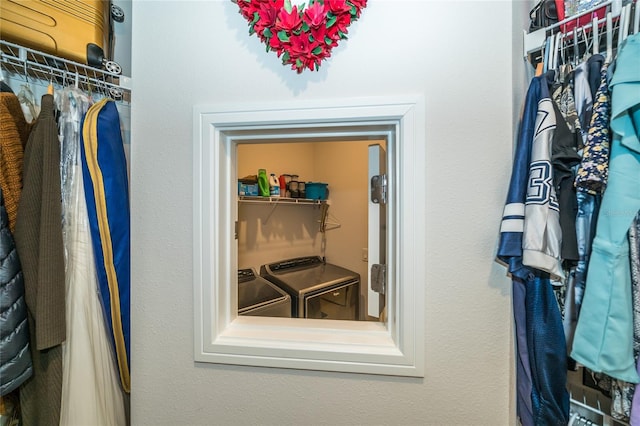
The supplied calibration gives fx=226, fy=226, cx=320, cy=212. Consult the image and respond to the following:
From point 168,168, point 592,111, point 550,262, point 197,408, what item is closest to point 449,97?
point 592,111

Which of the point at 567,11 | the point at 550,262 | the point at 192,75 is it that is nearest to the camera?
the point at 550,262

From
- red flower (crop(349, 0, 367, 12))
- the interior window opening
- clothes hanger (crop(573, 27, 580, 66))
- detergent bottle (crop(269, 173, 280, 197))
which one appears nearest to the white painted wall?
red flower (crop(349, 0, 367, 12))

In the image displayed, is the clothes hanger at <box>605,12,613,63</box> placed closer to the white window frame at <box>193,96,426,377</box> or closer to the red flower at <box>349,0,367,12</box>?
the white window frame at <box>193,96,426,377</box>

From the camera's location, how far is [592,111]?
0.57 metres

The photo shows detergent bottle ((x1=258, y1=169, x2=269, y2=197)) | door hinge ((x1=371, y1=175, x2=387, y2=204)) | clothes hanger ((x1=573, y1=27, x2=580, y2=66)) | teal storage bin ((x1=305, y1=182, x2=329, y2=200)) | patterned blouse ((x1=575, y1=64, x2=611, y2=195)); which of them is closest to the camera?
patterned blouse ((x1=575, y1=64, x2=611, y2=195))

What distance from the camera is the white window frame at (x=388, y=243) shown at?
2.34 ft

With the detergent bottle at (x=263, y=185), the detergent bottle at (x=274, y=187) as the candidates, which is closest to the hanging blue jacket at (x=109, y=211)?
the detergent bottle at (x=263, y=185)

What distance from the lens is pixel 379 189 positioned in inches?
35.0

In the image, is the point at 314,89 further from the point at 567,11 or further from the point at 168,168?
the point at 567,11

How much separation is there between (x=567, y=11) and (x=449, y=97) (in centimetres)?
41

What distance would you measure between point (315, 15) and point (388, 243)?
0.75m

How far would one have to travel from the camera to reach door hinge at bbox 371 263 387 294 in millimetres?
887

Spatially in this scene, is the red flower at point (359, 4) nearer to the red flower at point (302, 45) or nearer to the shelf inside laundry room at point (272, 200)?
the red flower at point (302, 45)

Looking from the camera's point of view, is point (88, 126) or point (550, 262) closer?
point (550, 262)
